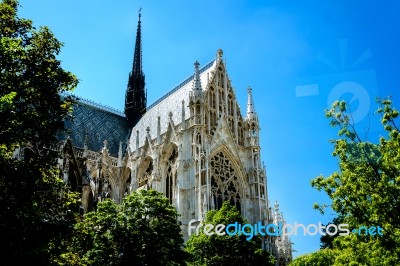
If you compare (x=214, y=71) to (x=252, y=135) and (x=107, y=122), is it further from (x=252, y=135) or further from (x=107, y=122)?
(x=107, y=122)

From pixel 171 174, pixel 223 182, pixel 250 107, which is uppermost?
pixel 250 107

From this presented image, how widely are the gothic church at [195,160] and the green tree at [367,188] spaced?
13483 mm

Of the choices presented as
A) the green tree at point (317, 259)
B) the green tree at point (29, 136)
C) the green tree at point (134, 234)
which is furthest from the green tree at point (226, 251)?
the green tree at point (29, 136)

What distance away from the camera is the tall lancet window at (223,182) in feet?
109

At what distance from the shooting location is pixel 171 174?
113 feet

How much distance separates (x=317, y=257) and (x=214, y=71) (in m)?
16.0

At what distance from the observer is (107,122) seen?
45406 mm

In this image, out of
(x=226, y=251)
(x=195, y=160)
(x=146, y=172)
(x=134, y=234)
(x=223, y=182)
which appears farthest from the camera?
(x=146, y=172)

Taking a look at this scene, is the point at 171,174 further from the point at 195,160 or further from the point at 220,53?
the point at 220,53

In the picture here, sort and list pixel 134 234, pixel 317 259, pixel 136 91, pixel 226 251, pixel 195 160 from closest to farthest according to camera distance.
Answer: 1. pixel 134 234
2. pixel 226 251
3. pixel 317 259
4. pixel 195 160
5. pixel 136 91

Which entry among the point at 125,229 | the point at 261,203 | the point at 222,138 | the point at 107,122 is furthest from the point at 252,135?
the point at 125,229

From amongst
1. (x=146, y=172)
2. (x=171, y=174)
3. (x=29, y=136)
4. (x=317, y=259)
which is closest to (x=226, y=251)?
(x=317, y=259)

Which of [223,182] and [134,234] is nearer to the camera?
[134,234]

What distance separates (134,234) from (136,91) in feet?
104
